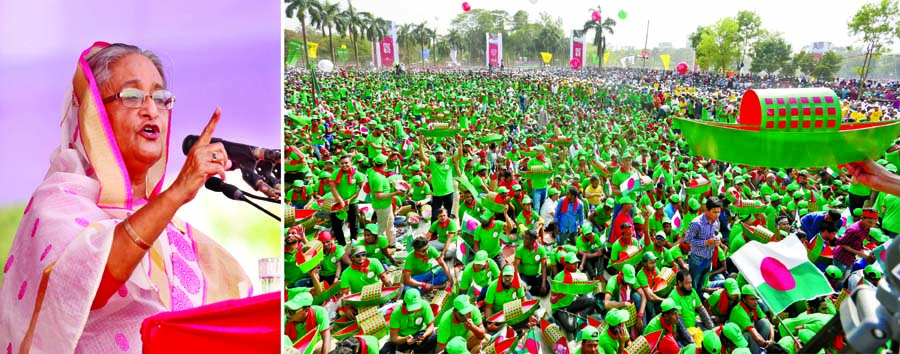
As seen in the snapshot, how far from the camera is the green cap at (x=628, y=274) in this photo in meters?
5.10

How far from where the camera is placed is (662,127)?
1149cm

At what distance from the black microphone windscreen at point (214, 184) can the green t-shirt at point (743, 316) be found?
4.19 meters

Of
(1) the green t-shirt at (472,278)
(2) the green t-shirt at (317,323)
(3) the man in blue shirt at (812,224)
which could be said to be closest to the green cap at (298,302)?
(2) the green t-shirt at (317,323)

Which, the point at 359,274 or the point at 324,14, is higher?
the point at 324,14

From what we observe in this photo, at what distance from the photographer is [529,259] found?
589 cm

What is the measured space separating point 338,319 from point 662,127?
8.57 metres

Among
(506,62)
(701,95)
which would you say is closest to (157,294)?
(506,62)

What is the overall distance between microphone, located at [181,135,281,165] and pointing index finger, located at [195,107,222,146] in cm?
1

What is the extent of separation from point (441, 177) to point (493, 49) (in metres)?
2.41

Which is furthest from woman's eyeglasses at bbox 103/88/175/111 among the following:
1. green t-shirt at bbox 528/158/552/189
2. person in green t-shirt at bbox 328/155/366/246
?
green t-shirt at bbox 528/158/552/189

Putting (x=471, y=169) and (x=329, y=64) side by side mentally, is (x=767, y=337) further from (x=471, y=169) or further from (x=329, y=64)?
(x=329, y=64)

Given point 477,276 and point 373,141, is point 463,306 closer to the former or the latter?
point 477,276

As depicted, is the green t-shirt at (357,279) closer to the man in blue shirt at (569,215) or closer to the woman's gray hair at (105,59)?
the man in blue shirt at (569,215)

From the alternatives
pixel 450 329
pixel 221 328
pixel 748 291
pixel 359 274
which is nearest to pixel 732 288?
pixel 748 291
